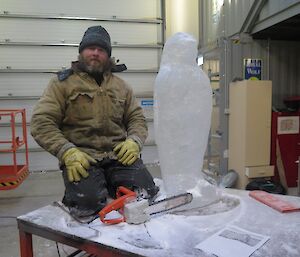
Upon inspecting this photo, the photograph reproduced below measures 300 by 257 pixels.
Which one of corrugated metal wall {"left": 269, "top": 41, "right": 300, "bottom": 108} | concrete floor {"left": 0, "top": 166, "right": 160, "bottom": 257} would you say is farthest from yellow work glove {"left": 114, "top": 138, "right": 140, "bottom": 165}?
corrugated metal wall {"left": 269, "top": 41, "right": 300, "bottom": 108}

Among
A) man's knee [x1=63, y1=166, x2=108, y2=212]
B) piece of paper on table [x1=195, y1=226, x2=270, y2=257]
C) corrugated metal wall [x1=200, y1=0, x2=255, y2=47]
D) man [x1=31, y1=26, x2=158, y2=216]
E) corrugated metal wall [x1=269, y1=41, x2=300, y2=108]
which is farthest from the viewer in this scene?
corrugated metal wall [x1=269, y1=41, x2=300, y2=108]

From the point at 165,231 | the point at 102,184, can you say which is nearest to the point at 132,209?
the point at 165,231

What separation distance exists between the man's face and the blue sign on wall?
1.99m

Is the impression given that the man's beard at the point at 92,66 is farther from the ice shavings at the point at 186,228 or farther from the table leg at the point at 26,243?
the table leg at the point at 26,243

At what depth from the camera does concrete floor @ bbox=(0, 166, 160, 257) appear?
208 cm

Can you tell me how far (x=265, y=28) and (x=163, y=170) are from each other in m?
2.01

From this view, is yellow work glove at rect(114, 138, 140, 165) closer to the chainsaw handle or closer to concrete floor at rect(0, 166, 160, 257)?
the chainsaw handle

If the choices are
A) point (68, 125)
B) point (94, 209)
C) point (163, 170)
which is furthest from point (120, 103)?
point (94, 209)

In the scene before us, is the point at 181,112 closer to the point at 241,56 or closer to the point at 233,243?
the point at 233,243

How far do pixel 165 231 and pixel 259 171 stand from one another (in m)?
2.08

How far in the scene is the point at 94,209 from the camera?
1246mm

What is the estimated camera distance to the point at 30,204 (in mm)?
3012

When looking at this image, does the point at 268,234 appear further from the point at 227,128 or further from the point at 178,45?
the point at 227,128

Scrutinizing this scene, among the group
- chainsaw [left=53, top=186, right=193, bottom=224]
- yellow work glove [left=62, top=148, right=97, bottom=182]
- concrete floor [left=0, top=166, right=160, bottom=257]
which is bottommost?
concrete floor [left=0, top=166, right=160, bottom=257]
